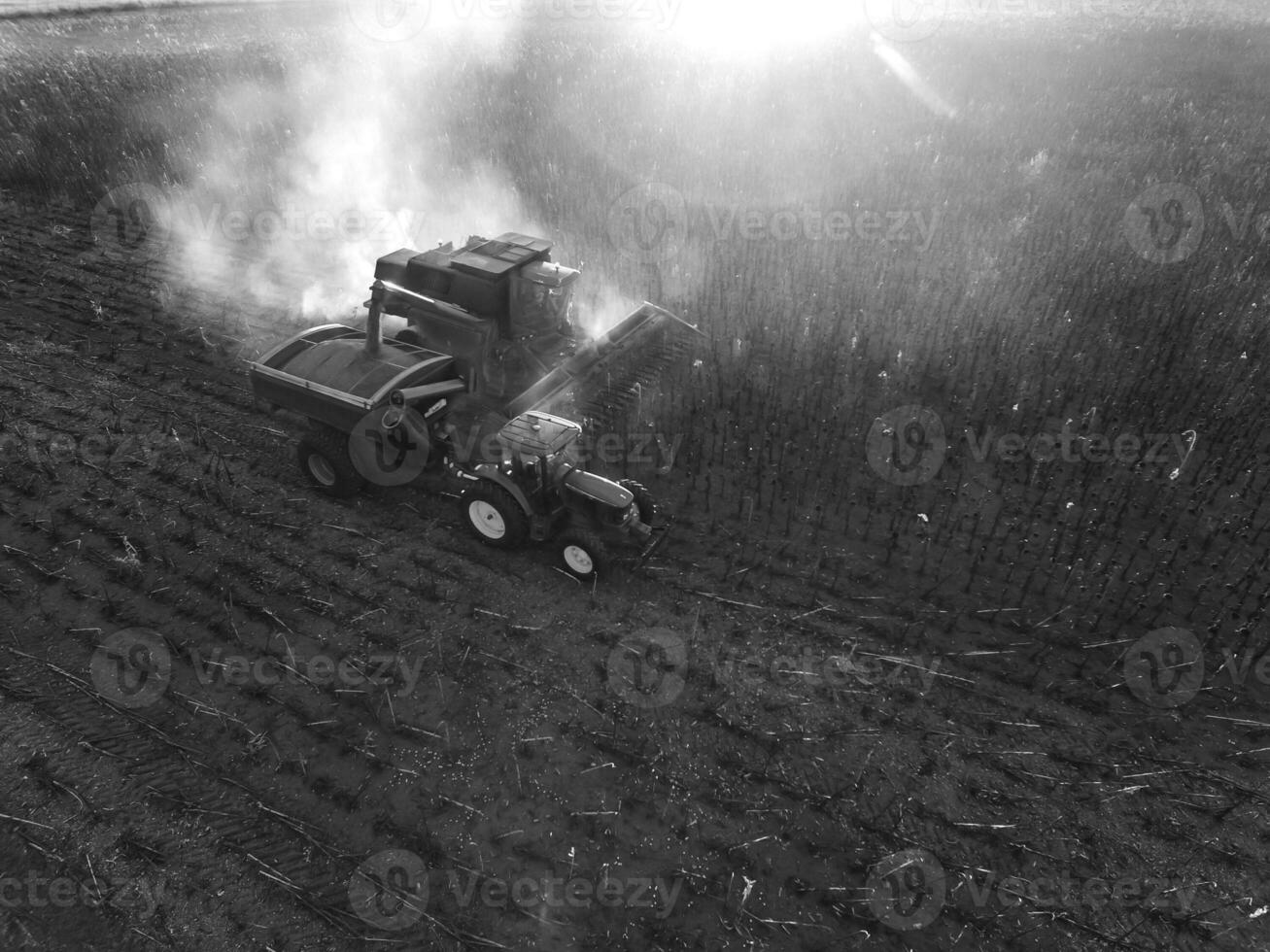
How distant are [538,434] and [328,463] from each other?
2821mm

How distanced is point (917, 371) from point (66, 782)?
1087cm

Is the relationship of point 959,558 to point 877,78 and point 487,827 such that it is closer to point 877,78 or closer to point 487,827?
point 487,827

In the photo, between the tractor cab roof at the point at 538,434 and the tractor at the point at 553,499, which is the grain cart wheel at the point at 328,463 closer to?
the tractor at the point at 553,499

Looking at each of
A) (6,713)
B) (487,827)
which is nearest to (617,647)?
(487,827)

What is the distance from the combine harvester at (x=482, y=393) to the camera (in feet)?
22.9

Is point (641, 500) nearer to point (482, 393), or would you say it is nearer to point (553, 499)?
point (553, 499)

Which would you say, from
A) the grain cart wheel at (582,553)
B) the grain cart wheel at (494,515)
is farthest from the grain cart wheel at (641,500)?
the grain cart wheel at (494,515)

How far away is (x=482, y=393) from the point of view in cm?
826

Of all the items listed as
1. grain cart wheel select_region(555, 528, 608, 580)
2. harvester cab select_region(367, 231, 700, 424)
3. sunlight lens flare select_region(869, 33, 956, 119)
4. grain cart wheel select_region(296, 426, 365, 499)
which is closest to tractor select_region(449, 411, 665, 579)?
grain cart wheel select_region(555, 528, 608, 580)

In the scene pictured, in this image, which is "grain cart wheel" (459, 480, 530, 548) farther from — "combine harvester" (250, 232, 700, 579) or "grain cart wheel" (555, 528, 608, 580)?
"grain cart wheel" (555, 528, 608, 580)

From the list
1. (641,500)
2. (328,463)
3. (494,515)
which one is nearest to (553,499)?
(494,515)

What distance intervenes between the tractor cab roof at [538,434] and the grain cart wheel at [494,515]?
554mm

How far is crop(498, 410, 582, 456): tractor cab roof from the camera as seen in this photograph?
6641 mm

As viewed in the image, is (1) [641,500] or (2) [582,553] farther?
(1) [641,500]
